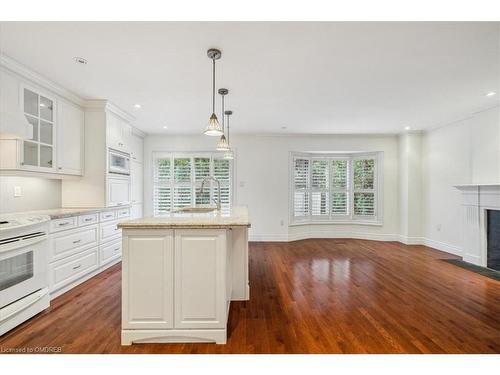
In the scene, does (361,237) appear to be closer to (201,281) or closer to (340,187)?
(340,187)

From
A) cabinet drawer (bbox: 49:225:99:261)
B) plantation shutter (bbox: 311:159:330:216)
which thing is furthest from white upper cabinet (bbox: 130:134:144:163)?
plantation shutter (bbox: 311:159:330:216)

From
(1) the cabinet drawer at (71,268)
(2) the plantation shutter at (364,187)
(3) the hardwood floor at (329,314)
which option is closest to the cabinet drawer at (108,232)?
(1) the cabinet drawer at (71,268)

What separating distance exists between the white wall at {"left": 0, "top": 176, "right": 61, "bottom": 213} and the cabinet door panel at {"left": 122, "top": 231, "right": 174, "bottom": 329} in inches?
82.2

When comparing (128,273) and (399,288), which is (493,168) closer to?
(399,288)

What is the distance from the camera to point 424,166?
5227mm

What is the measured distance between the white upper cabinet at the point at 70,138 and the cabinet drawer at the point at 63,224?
2.38 feet

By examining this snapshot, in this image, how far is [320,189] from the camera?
20.0 feet

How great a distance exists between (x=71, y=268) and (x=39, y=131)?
1.67 m

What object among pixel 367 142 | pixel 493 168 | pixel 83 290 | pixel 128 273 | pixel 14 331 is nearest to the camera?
pixel 128 273

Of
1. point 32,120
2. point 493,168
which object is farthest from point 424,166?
point 32,120

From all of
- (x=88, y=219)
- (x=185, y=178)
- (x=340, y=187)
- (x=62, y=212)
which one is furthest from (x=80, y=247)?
(x=340, y=187)

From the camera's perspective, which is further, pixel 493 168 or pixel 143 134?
pixel 143 134

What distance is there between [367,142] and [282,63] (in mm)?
3997

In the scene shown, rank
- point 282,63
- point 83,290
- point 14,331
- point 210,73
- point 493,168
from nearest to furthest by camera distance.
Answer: point 14,331, point 282,63, point 210,73, point 83,290, point 493,168
